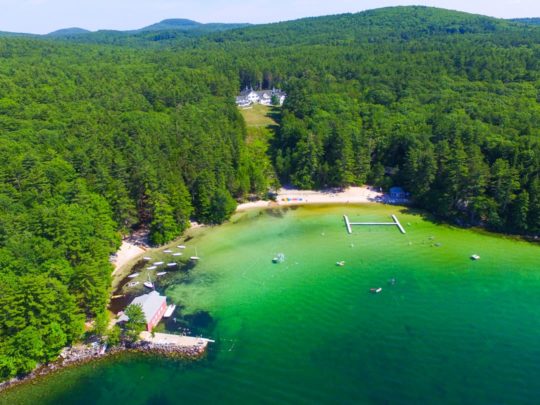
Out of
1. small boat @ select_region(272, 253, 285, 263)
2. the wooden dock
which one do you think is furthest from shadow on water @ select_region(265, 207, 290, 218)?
small boat @ select_region(272, 253, 285, 263)

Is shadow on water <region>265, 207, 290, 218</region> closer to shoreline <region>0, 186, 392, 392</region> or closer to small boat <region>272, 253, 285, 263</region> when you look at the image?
shoreline <region>0, 186, 392, 392</region>

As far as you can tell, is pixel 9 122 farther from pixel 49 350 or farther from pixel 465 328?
pixel 465 328

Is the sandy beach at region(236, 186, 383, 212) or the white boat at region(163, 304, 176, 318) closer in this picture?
the white boat at region(163, 304, 176, 318)

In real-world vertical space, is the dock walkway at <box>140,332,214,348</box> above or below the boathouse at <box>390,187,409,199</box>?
below

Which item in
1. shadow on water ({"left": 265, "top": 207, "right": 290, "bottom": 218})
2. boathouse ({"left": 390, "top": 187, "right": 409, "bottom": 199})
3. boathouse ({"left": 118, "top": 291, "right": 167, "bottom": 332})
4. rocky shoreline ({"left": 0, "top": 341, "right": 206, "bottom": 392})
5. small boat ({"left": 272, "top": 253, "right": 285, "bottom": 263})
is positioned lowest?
rocky shoreline ({"left": 0, "top": 341, "right": 206, "bottom": 392})

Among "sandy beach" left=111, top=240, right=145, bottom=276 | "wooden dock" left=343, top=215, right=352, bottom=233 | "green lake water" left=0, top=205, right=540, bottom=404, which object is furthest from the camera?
"wooden dock" left=343, top=215, right=352, bottom=233

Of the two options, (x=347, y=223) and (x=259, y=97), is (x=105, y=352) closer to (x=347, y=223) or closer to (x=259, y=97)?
(x=347, y=223)

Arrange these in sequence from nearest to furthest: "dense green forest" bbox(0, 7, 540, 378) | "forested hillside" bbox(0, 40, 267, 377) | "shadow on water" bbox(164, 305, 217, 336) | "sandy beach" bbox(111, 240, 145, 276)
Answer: "forested hillside" bbox(0, 40, 267, 377), "shadow on water" bbox(164, 305, 217, 336), "dense green forest" bbox(0, 7, 540, 378), "sandy beach" bbox(111, 240, 145, 276)
